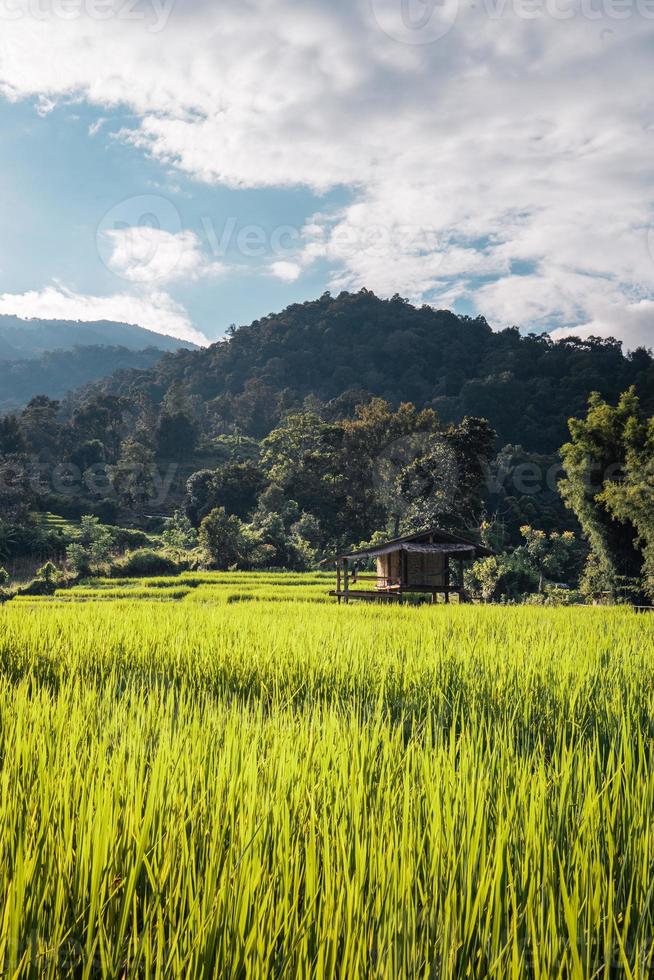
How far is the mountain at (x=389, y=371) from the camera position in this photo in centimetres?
6350

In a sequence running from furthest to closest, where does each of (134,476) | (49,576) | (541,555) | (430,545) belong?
(134,476) → (541,555) → (49,576) → (430,545)

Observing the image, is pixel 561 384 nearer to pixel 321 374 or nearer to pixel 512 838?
pixel 321 374

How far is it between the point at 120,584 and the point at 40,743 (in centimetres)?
2718

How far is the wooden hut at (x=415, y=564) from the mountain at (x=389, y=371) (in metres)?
32.4

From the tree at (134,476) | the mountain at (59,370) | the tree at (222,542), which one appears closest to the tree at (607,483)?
the tree at (222,542)

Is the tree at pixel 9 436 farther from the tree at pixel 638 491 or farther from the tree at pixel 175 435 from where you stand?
the tree at pixel 638 491

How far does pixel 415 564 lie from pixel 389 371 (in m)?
73.3

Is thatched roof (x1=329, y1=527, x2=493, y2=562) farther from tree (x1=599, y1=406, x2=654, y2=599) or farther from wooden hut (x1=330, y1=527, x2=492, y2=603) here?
tree (x1=599, y1=406, x2=654, y2=599)

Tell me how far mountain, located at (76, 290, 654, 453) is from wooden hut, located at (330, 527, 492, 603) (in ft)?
106

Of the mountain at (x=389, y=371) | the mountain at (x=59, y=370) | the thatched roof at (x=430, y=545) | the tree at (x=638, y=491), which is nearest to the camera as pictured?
the thatched roof at (x=430, y=545)

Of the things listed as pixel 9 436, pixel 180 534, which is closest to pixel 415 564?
pixel 180 534

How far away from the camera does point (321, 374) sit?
98125 millimetres

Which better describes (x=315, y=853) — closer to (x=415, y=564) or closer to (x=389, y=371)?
(x=415, y=564)

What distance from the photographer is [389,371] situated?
92.9 m
